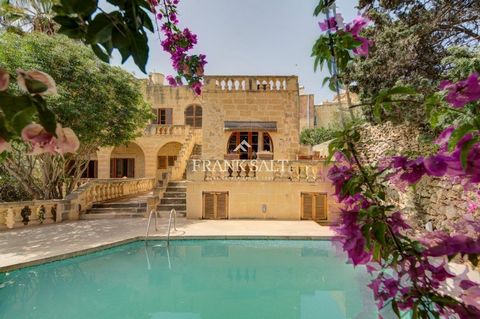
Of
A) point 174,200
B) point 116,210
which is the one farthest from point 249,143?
point 116,210

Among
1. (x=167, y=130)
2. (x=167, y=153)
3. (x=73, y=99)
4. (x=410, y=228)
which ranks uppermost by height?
(x=167, y=130)

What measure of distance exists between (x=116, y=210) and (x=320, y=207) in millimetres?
9639

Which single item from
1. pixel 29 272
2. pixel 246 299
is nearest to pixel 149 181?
pixel 29 272

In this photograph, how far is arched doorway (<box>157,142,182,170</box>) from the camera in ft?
77.2

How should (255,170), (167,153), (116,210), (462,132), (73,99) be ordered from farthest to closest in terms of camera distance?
(167,153), (116,210), (255,170), (73,99), (462,132)

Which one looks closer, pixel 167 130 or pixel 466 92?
pixel 466 92

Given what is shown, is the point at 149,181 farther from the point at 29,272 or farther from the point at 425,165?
the point at 425,165

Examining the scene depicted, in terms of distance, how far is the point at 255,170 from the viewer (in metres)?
13.6

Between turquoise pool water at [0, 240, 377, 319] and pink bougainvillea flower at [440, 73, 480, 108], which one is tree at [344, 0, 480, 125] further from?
pink bougainvillea flower at [440, 73, 480, 108]

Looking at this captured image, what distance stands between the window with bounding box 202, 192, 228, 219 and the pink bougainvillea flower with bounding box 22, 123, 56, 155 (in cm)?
1273

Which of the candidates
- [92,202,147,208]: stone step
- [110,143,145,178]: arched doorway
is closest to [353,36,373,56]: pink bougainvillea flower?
[92,202,147,208]: stone step

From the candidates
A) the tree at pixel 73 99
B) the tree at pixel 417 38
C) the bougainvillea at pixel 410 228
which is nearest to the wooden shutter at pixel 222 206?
the tree at pixel 73 99

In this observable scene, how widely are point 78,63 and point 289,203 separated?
34.6 feet

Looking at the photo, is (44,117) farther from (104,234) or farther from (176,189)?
(176,189)
